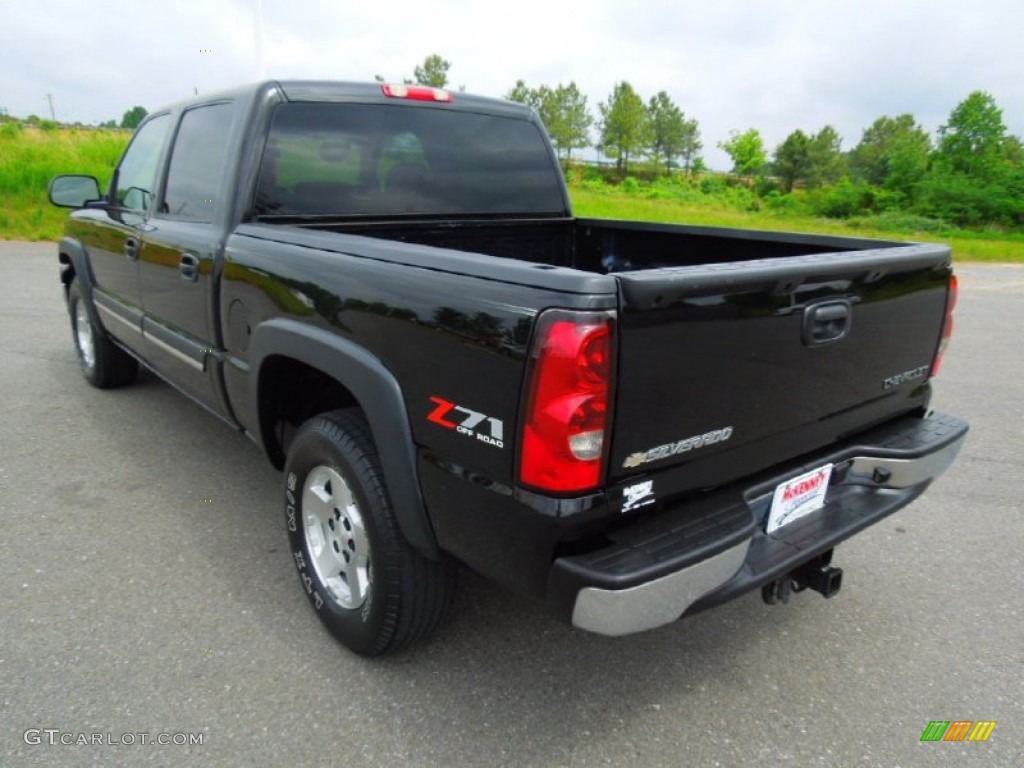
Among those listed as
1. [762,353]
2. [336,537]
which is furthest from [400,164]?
[762,353]

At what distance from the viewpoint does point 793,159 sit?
227 feet

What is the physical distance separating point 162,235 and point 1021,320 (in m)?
10.1

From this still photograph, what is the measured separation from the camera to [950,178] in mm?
39781

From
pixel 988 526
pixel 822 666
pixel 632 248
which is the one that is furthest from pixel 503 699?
pixel 988 526

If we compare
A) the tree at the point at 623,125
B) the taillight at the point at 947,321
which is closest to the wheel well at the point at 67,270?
the taillight at the point at 947,321

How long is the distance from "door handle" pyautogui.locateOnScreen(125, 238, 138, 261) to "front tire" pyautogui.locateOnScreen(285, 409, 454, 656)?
76.1 inches

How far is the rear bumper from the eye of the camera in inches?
64.4

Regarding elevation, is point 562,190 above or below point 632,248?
above

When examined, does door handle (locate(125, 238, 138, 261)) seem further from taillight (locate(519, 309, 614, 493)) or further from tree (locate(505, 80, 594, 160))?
tree (locate(505, 80, 594, 160))

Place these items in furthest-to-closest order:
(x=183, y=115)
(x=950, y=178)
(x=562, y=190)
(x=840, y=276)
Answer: (x=950, y=178) < (x=562, y=190) < (x=183, y=115) < (x=840, y=276)

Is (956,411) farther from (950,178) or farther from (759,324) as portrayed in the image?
(950,178)

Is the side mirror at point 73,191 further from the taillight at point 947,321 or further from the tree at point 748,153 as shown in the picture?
the tree at point 748,153

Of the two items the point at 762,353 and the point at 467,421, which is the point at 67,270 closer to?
the point at 467,421

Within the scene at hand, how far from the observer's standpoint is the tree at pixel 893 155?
141ft
